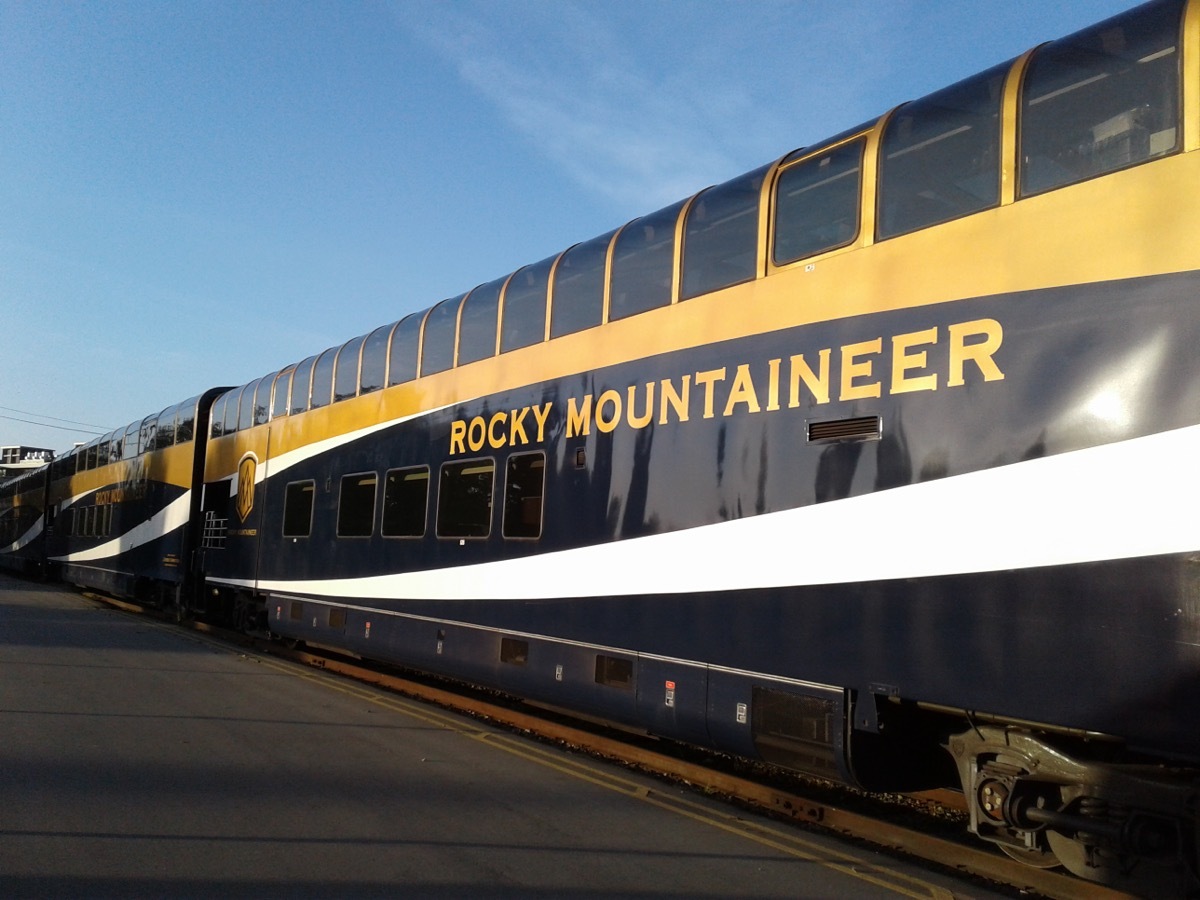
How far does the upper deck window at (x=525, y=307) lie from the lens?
28.6ft

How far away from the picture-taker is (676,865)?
198 inches

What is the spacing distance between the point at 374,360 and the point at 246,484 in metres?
4.43

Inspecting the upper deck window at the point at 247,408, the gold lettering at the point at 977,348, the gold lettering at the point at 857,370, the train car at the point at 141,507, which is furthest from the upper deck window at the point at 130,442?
the gold lettering at the point at 977,348

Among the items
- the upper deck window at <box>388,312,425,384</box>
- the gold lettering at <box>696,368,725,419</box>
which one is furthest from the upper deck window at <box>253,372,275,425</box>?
the gold lettering at <box>696,368,725,419</box>

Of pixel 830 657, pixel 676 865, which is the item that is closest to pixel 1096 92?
pixel 830 657

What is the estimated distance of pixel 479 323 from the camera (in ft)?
31.9

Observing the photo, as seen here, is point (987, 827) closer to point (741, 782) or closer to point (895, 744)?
point (895, 744)

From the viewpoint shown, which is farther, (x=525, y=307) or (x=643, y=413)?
(x=525, y=307)

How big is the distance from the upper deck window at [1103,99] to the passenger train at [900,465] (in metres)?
0.01

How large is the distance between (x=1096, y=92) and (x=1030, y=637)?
104 inches

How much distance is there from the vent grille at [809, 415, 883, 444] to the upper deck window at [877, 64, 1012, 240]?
42.6 inches

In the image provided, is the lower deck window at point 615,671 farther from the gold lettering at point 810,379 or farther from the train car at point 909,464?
the gold lettering at point 810,379

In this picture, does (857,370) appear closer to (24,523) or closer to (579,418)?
(579,418)

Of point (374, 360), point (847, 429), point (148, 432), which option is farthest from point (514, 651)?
point (148, 432)
